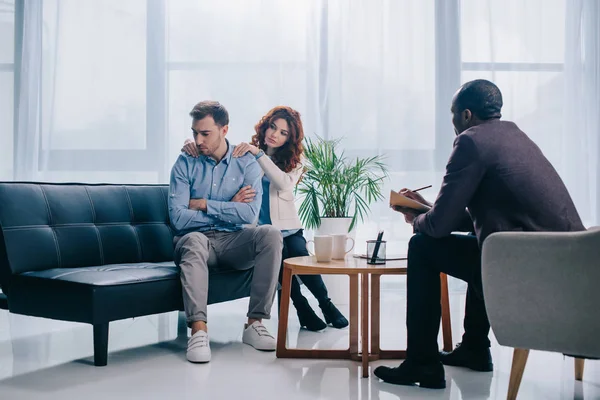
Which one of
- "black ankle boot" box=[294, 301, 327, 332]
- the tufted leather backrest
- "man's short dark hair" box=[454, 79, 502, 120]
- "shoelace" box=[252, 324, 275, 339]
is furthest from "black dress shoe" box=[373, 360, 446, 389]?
the tufted leather backrest

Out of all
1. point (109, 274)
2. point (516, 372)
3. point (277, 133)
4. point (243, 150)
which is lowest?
Answer: point (516, 372)

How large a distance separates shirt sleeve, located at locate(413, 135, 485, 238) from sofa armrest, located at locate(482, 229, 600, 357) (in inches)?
9.4

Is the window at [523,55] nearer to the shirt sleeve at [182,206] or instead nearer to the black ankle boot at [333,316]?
the black ankle boot at [333,316]

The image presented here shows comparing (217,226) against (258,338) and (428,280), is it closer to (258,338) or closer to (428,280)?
(258,338)

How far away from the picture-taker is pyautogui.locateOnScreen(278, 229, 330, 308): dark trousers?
3381mm

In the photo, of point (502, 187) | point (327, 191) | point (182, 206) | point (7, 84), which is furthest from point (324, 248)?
point (7, 84)

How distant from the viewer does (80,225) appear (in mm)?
3135

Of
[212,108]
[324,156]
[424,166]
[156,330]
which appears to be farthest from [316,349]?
[424,166]

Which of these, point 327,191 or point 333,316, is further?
point 327,191

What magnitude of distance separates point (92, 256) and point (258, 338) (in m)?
0.89

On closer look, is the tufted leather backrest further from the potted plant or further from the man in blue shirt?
the potted plant

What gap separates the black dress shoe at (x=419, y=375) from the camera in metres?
2.31

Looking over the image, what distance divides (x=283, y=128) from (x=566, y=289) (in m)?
2.08

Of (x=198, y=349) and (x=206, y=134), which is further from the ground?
(x=206, y=134)
